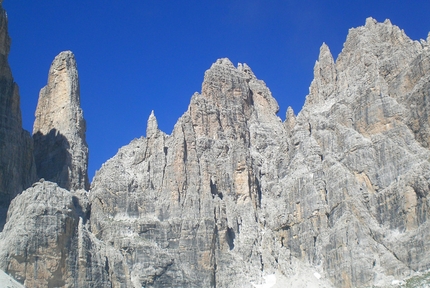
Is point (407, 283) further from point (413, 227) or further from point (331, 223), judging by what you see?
point (331, 223)

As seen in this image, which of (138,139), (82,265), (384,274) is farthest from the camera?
(138,139)

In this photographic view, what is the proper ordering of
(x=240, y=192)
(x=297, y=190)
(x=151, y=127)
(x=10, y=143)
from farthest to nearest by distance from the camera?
(x=240, y=192) < (x=151, y=127) < (x=297, y=190) < (x=10, y=143)

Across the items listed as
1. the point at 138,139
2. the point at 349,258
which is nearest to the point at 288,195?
the point at 349,258

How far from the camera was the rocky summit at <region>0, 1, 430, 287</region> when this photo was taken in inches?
4259

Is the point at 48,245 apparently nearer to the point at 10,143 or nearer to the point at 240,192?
the point at 10,143

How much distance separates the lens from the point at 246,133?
520 ft

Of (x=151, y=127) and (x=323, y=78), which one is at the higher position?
(x=323, y=78)

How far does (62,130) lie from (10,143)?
783 inches

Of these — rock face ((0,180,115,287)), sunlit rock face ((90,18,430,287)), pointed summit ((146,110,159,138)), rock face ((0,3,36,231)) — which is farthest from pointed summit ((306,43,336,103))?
rock face ((0,180,115,287))

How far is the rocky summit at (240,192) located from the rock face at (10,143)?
0.33 meters

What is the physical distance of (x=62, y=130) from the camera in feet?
451

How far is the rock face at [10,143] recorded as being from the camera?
11531 cm

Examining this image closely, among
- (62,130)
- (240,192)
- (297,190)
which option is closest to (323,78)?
(297,190)

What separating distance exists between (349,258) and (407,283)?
1425 centimetres
